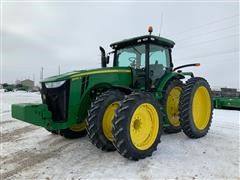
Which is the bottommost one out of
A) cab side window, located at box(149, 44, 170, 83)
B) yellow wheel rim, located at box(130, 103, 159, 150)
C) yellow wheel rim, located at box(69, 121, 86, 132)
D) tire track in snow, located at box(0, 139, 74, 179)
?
tire track in snow, located at box(0, 139, 74, 179)

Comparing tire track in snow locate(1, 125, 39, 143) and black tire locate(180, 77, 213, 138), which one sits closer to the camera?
black tire locate(180, 77, 213, 138)

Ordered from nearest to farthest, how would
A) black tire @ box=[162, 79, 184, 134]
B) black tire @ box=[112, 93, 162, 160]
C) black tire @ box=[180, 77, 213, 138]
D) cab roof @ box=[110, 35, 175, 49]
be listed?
black tire @ box=[112, 93, 162, 160] < black tire @ box=[180, 77, 213, 138] < cab roof @ box=[110, 35, 175, 49] < black tire @ box=[162, 79, 184, 134]

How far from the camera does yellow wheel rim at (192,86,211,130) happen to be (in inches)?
250

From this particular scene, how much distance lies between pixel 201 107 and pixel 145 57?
2016 mm

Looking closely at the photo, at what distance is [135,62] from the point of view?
636cm

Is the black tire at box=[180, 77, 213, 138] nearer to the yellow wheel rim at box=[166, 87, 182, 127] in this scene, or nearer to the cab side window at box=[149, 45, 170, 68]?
the yellow wheel rim at box=[166, 87, 182, 127]

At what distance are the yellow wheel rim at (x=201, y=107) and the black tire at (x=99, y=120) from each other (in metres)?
2.34

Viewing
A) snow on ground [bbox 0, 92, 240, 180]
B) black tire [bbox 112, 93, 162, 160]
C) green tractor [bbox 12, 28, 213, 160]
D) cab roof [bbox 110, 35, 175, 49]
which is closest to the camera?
snow on ground [bbox 0, 92, 240, 180]

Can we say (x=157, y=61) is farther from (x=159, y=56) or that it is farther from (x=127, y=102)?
(x=127, y=102)

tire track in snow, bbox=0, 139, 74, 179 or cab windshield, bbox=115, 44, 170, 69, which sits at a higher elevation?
cab windshield, bbox=115, 44, 170, 69

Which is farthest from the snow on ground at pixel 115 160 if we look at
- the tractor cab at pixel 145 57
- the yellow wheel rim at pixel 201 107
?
A: the tractor cab at pixel 145 57

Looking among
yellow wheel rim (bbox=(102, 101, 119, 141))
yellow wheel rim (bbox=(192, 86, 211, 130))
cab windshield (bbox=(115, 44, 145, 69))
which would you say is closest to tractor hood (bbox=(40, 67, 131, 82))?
yellow wheel rim (bbox=(102, 101, 119, 141))

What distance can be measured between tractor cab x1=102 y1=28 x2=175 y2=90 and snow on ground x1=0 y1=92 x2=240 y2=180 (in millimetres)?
1523

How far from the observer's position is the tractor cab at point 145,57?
6055 millimetres
